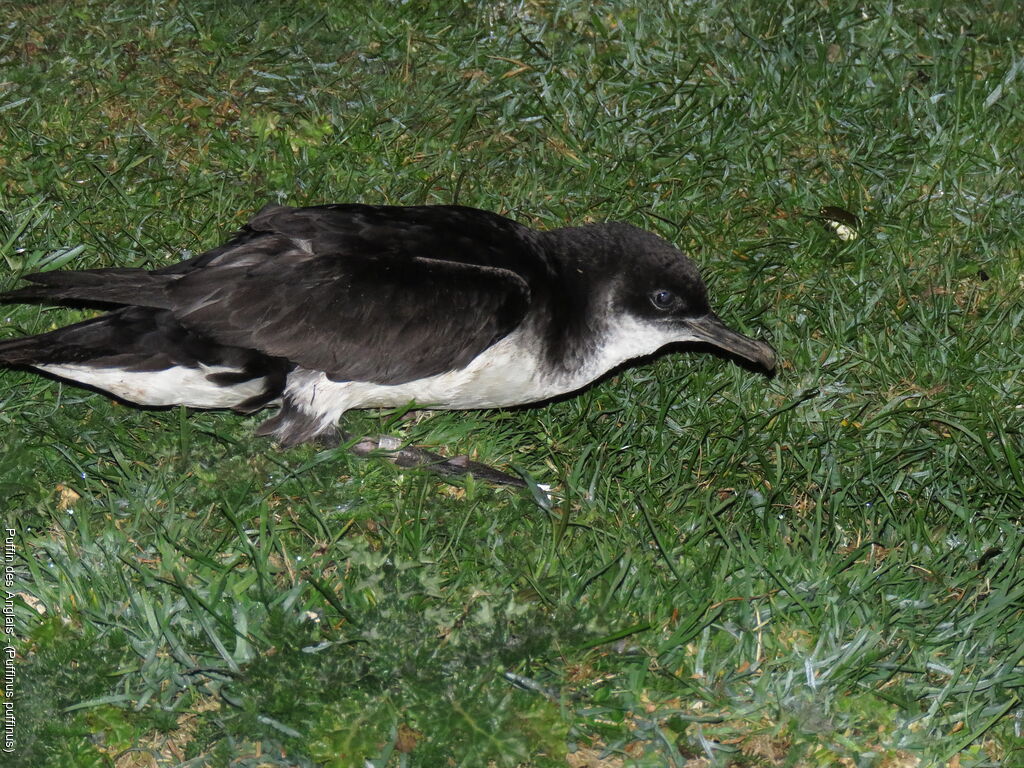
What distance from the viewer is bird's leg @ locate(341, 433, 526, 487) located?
17.4 feet

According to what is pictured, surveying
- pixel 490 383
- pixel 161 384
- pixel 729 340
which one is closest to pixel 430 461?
pixel 490 383

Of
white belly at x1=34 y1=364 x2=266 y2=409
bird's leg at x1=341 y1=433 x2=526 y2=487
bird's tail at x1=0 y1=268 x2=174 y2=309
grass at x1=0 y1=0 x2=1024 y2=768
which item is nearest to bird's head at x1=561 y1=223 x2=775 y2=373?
grass at x1=0 y1=0 x2=1024 y2=768

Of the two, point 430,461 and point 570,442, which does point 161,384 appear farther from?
point 570,442

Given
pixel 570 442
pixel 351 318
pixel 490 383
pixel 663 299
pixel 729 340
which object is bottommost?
pixel 570 442

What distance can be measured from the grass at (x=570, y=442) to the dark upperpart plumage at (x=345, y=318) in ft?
0.90

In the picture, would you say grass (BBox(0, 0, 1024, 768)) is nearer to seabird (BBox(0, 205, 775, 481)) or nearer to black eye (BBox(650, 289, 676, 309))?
seabird (BBox(0, 205, 775, 481))

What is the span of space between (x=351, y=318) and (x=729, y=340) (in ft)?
5.69

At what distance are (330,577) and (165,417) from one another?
124 cm

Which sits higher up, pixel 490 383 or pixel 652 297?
pixel 652 297

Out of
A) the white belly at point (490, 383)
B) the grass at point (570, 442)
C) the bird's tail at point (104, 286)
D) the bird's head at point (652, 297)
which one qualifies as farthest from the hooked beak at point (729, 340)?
the bird's tail at point (104, 286)

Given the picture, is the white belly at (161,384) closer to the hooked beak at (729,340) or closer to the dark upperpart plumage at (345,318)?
the dark upperpart plumage at (345,318)

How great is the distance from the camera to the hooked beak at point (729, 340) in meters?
5.50

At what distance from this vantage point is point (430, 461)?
5340 millimetres

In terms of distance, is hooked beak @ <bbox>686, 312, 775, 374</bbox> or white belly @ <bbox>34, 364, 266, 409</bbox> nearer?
white belly @ <bbox>34, 364, 266, 409</bbox>
